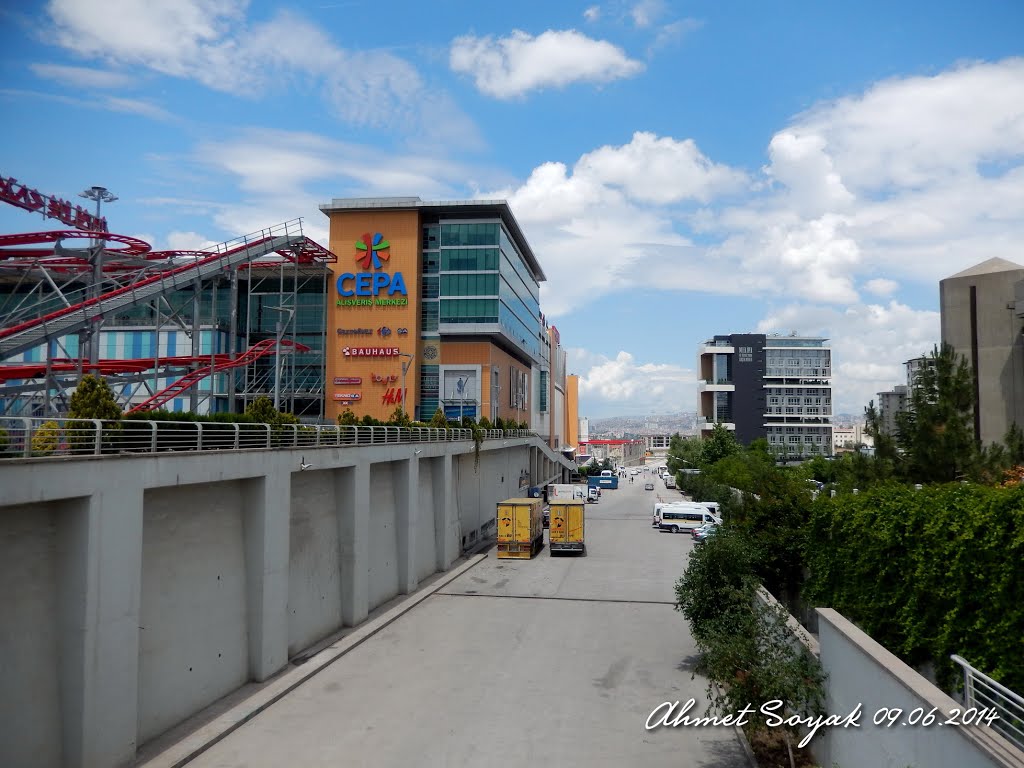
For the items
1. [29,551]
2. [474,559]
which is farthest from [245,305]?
[29,551]

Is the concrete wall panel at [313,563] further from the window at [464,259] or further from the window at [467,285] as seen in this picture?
the window at [464,259]

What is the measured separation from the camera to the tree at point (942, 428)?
925 inches

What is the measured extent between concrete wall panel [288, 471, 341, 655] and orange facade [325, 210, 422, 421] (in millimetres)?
38487

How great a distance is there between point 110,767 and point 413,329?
168ft

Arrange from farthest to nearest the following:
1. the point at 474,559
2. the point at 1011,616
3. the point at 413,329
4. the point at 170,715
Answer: the point at 413,329 < the point at 474,559 < the point at 170,715 < the point at 1011,616

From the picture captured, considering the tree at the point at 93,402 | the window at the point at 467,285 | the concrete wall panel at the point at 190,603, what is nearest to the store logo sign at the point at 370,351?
the window at the point at 467,285

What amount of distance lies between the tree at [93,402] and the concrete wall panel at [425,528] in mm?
18375

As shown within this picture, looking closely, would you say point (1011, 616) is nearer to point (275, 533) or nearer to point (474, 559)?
point (275, 533)

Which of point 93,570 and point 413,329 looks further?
point 413,329

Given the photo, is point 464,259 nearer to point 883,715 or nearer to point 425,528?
point 425,528

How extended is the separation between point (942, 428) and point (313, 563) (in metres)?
21.0

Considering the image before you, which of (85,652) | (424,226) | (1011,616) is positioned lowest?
(85,652)

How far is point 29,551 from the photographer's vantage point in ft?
41.1

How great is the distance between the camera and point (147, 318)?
62531 millimetres
